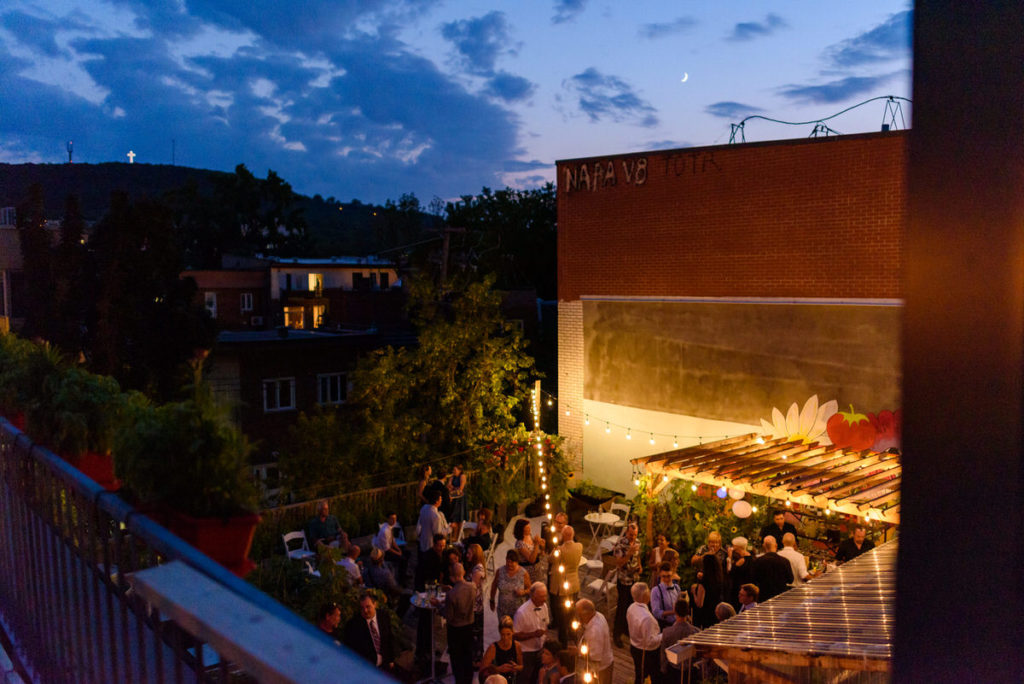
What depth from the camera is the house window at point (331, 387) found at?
24.3 m

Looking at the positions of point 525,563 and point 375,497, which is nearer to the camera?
point 525,563

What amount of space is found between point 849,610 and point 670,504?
7.65 m

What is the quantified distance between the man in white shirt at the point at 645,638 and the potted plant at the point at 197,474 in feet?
20.7

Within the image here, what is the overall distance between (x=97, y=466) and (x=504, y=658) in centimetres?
534

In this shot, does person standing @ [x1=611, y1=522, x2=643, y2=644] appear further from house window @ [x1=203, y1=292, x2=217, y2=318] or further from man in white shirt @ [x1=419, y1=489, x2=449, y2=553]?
house window @ [x1=203, y1=292, x2=217, y2=318]

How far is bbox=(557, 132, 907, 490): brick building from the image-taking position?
13.0 metres

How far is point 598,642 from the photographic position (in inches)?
284

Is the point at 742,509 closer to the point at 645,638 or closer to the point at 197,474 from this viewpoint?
the point at 645,638

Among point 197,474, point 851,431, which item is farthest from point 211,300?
point 197,474

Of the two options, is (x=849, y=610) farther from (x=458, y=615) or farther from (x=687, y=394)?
(x=687, y=394)

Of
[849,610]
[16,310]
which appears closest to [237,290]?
[16,310]

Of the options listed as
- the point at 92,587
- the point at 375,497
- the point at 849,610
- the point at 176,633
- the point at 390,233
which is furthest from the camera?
the point at 390,233

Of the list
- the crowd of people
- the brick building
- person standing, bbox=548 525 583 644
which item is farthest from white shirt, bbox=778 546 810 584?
Answer: the brick building

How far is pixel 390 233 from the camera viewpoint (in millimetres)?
70500
